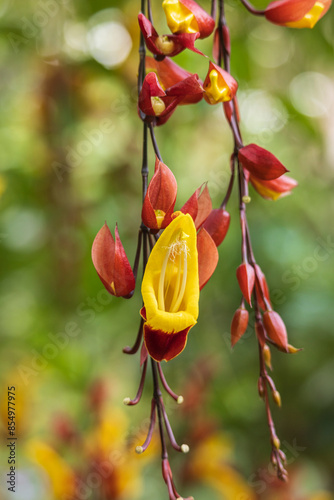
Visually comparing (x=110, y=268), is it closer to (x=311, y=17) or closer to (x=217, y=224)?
(x=217, y=224)

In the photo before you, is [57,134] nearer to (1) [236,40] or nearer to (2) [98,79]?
(2) [98,79]

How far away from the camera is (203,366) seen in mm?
1326

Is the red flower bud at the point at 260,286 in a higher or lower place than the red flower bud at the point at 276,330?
higher

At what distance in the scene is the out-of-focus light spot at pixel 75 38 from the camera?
3.57 ft

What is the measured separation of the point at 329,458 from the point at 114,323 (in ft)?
2.50

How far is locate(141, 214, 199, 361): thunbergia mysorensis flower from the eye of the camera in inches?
16.8

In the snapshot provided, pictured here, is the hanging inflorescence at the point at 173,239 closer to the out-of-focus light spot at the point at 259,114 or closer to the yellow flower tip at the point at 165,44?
the yellow flower tip at the point at 165,44

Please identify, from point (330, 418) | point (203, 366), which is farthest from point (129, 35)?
point (330, 418)

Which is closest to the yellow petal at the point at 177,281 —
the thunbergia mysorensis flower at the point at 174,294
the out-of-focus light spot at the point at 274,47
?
the thunbergia mysorensis flower at the point at 174,294

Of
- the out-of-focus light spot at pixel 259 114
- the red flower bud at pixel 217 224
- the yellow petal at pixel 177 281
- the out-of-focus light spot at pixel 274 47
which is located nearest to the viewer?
the yellow petal at pixel 177 281

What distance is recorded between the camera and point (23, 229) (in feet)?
4.04

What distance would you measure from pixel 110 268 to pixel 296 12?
0.36 metres

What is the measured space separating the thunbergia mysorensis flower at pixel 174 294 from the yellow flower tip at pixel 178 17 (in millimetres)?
192

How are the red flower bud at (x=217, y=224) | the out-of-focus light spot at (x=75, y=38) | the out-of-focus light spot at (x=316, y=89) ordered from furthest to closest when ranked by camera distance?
the out-of-focus light spot at (x=316, y=89), the out-of-focus light spot at (x=75, y=38), the red flower bud at (x=217, y=224)
